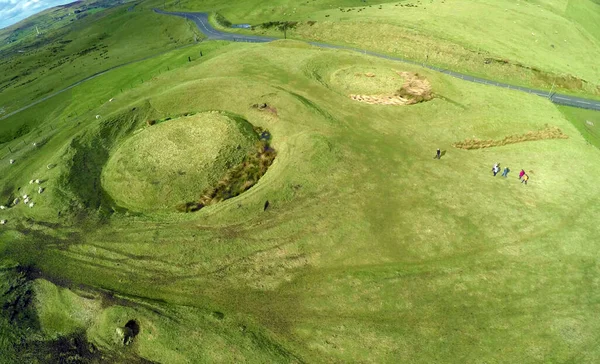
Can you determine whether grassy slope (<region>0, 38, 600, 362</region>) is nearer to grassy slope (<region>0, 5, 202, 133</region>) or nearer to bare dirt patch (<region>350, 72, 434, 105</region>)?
bare dirt patch (<region>350, 72, 434, 105</region>)

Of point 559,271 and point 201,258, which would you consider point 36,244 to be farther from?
point 559,271

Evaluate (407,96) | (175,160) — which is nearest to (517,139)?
(407,96)

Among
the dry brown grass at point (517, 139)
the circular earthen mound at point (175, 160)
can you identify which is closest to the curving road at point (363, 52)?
the dry brown grass at point (517, 139)

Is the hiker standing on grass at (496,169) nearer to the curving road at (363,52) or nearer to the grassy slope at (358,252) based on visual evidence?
the grassy slope at (358,252)

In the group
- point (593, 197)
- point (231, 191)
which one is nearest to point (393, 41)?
point (593, 197)

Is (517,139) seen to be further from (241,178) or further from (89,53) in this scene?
(89,53)

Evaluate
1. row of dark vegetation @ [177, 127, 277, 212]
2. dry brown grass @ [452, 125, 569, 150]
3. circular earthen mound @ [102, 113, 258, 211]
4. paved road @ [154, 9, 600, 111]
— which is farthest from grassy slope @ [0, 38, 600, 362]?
paved road @ [154, 9, 600, 111]
